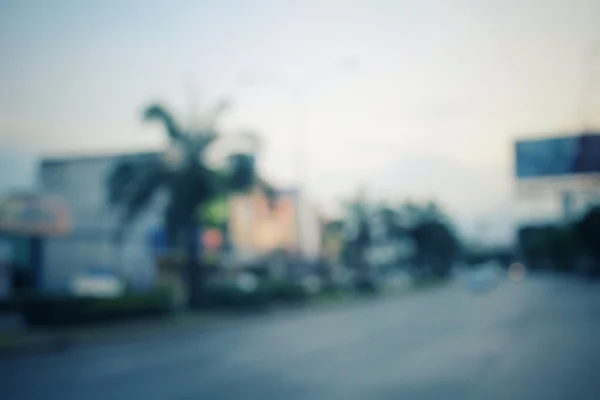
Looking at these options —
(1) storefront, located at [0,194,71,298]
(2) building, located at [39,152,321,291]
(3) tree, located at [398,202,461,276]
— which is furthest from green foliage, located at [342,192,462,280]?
(1) storefront, located at [0,194,71,298]

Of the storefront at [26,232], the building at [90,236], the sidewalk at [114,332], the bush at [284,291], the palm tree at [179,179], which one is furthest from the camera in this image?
the building at [90,236]

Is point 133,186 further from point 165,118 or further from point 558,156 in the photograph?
point 558,156

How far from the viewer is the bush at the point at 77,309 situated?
789 inches

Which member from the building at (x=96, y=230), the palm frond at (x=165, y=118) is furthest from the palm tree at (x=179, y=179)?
the building at (x=96, y=230)

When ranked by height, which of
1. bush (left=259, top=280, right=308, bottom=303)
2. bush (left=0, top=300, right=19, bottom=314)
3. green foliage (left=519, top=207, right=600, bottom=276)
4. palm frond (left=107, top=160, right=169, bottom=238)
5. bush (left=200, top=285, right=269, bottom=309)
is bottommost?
green foliage (left=519, top=207, right=600, bottom=276)

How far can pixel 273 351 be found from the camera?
15312mm

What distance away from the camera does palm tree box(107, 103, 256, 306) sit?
24984mm

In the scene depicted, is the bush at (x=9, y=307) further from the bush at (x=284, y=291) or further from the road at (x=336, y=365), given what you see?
the bush at (x=284, y=291)

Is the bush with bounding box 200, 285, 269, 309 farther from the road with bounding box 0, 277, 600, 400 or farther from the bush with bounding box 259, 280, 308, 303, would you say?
the road with bounding box 0, 277, 600, 400

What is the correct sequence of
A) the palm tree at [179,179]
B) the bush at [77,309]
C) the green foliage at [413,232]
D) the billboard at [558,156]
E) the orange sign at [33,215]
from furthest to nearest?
1. the green foliage at [413,232]
2. the orange sign at [33,215]
3. the palm tree at [179,179]
4. the bush at [77,309]
5. the billboard at [558,156]

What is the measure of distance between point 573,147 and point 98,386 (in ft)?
38.2

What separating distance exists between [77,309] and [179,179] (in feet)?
21.4

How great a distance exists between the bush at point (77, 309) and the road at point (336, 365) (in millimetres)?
3051

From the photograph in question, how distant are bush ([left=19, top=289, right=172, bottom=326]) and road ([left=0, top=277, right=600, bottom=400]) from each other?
10.0 ft
